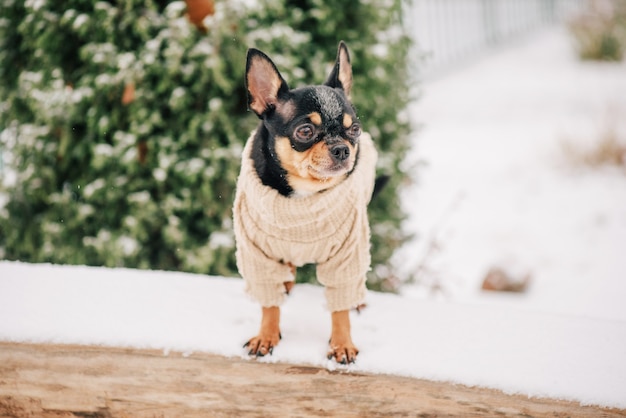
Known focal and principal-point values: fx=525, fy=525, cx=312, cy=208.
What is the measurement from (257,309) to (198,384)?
39cm

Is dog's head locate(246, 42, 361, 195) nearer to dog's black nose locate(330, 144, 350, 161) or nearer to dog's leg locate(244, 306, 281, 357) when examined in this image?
dog's black nose locate(330, 144, 350, 161)

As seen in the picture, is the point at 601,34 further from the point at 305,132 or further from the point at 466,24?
the point at 305,132

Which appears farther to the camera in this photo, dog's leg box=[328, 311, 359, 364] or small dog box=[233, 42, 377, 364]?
dog's leg box=[328, 311, 359, 364]

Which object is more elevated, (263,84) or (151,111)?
(151,111)

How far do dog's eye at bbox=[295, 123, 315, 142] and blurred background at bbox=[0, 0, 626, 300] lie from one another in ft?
3.46

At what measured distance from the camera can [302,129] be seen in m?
1.59

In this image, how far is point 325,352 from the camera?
1.81 m

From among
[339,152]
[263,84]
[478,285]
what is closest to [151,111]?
[263,84]

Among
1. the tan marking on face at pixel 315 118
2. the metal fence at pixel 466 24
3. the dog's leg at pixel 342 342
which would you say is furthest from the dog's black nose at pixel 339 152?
the metal fence at pixel 466 24

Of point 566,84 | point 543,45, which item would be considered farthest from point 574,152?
point 543,45

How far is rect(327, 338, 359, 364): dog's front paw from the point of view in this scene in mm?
1754

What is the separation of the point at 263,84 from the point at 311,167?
12.7 inches

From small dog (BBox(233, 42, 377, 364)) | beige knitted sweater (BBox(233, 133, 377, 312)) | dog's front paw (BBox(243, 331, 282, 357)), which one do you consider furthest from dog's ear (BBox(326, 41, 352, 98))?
dog's front paw (BBox(243, 331, 282, 357))

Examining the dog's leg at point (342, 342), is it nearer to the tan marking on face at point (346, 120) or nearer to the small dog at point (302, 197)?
the small dog at point (302, 197)
